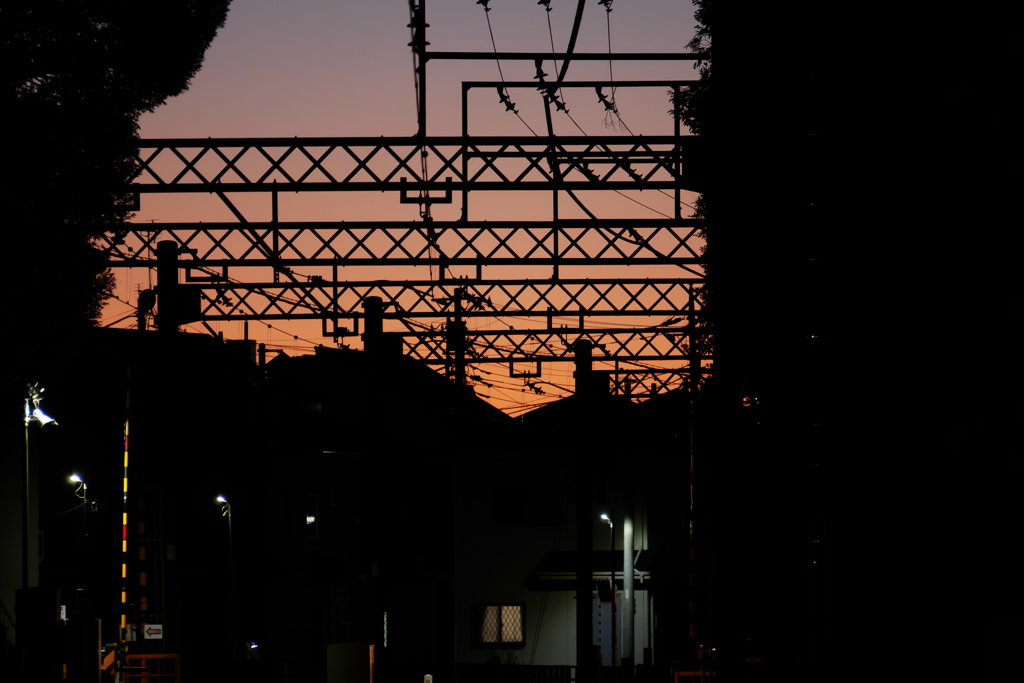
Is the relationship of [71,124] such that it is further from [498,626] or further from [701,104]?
[498,626]

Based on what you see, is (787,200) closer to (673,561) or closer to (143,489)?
(673,561)

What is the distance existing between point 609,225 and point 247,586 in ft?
21.9

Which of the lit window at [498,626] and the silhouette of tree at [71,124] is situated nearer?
the silhouette of tree at [71,124]

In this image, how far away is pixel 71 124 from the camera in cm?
1641

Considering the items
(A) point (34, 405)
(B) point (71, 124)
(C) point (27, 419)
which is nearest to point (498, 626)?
(C) point (27, 419)

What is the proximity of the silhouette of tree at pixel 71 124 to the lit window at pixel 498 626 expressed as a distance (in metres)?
18.2

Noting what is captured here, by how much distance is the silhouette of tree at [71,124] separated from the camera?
619 inches

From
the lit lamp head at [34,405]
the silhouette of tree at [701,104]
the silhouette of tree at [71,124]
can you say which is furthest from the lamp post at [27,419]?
the silhouette of tree at [701,104]

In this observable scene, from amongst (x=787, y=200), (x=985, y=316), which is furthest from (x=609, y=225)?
(x=985, y=316)

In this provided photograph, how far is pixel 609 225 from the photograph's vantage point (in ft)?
57.2

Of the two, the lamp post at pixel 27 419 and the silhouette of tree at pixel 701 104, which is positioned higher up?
the silhouette of tree at pixel 701 104

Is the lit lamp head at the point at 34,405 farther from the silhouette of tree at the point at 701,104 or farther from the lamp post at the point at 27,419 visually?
the silhouette of tree at the point at 701,104

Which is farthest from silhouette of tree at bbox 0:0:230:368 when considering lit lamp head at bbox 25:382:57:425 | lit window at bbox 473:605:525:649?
lit window at bbox 473:605:525:649

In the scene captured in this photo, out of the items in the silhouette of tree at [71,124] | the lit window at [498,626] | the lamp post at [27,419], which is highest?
the silhouette of tree at [71,124]
